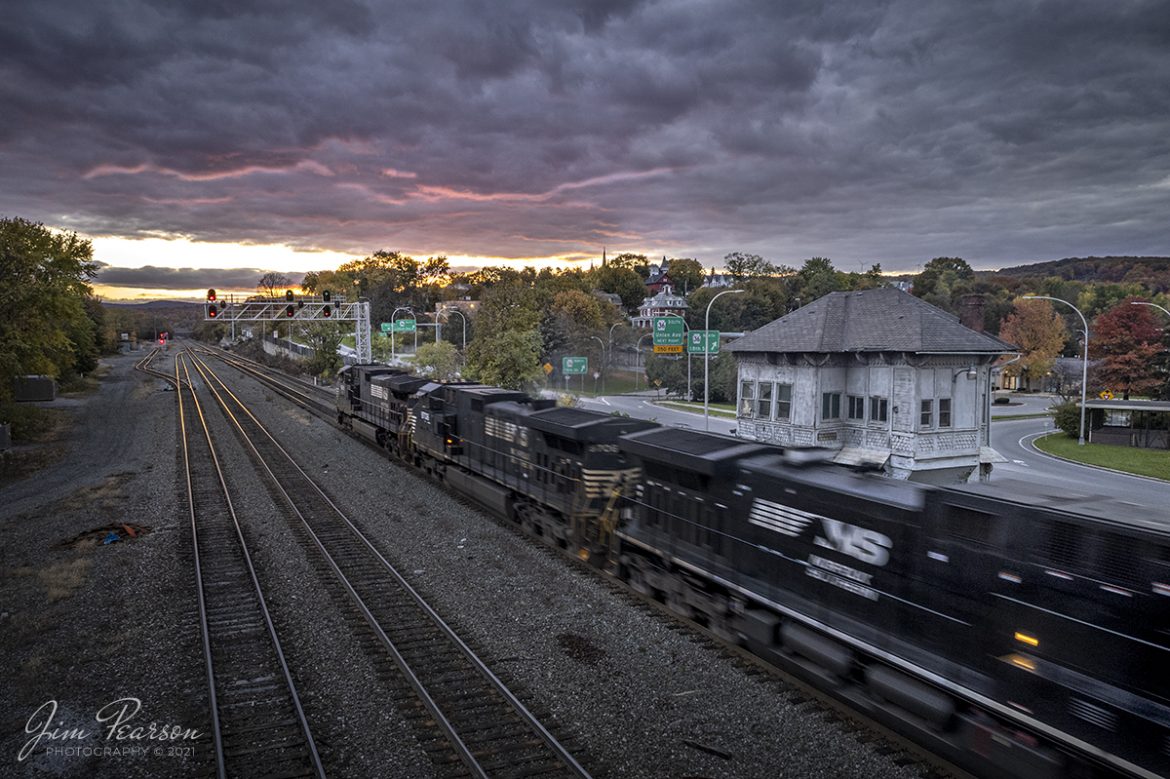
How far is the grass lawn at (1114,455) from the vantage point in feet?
114

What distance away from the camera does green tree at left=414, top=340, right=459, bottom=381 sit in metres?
61.0

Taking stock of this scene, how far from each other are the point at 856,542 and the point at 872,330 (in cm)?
2223

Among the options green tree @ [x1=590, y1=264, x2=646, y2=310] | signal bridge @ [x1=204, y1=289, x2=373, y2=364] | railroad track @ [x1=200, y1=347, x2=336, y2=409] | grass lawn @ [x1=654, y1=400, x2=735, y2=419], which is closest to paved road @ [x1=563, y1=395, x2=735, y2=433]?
grass lawn @ [x1=654, y1=400, x2=735, y2=419]

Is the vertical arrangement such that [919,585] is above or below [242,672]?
above

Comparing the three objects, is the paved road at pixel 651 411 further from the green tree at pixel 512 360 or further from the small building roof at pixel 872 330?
the small building roof at pixel 872 330

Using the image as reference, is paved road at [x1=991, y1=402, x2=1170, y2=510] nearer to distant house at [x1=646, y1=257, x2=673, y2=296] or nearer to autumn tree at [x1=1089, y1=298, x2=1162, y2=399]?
autumn tree at [x1=1089, y1=298, x2=1162, y2=399]

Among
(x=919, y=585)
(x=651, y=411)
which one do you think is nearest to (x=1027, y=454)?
(x=651, y=411)

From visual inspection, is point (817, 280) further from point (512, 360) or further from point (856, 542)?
point (856, 542)

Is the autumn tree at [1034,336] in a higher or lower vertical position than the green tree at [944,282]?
lower

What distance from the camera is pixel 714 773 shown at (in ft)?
31.0

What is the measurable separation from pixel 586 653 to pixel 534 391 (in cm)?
4043

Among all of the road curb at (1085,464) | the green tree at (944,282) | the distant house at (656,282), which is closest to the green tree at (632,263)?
the distant house at (656,282)

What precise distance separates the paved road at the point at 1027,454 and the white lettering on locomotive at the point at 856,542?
11.8 ft

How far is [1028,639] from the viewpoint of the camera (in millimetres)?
8711
